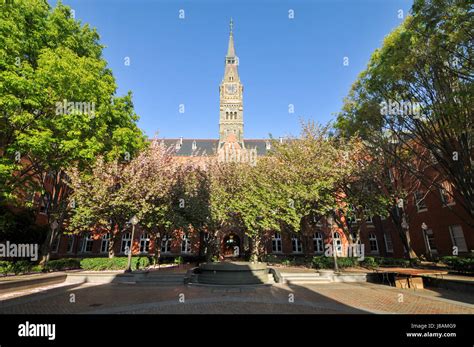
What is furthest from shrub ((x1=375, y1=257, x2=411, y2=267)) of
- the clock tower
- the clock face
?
the clock face

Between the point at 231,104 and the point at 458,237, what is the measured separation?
46620mm

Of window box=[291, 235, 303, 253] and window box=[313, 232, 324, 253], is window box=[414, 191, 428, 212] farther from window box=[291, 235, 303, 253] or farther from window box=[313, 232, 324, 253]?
window box=[291, 235, 303, 253]

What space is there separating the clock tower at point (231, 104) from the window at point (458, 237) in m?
36.5

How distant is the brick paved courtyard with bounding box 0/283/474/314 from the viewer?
26.5ft

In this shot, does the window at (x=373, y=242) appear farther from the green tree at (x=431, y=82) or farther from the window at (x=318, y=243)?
the green tree at (x=431, y=82)

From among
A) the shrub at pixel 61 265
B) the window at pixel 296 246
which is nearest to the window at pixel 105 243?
the shrub at pixel 61 265

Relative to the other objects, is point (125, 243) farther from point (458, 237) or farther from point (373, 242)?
point (458, 237)

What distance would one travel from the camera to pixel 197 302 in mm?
9227

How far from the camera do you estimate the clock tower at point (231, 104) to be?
53094 millimetres

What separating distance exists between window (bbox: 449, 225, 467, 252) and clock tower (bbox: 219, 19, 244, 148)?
120 feet

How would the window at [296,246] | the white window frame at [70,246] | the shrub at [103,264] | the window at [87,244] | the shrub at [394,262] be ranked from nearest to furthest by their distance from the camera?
the shrub at [103,264], the shrub at [394,262], the white window frame at [70,246], the window at [87,244], the window at [296,246]

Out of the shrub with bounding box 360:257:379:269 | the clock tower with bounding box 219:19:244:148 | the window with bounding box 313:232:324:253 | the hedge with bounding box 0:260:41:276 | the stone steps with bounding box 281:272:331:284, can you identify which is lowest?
the stone steps with bounding box 281:272:331:284
